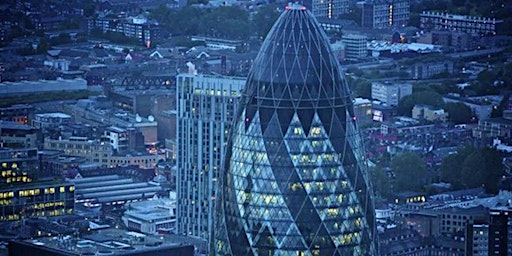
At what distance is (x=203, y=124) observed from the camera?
83.8m

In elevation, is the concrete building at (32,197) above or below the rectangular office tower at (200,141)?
below

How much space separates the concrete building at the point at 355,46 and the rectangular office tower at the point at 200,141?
5264 cm

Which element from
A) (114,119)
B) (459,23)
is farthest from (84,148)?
(459,23)

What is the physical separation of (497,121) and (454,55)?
25.6 m

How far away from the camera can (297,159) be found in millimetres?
53031

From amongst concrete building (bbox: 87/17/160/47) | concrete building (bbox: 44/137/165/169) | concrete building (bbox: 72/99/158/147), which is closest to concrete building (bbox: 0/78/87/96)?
concrete building (bbox: 72/99/158/147)

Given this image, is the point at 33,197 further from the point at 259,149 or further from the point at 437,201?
the point at 259,149

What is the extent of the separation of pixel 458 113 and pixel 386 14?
37.5m

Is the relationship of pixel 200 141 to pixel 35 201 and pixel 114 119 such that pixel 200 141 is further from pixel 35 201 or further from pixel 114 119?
pixel 114 119

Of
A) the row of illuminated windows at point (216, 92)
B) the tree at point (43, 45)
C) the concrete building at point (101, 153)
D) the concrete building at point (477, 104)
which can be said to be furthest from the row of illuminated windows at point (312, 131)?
the tree at point (43, 45)

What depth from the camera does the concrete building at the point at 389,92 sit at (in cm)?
12319

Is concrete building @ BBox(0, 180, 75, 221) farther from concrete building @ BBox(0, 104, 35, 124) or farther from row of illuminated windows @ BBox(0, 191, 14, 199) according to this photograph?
concrete building @ BBox(0, 104, 35, 124)

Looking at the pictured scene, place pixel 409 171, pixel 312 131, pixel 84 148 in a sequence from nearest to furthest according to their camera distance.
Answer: pixel 312 131
pixel 409 171
pixel 84 148

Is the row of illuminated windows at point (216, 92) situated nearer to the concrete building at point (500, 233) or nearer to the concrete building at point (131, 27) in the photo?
the concrete building at point (500, 233)
